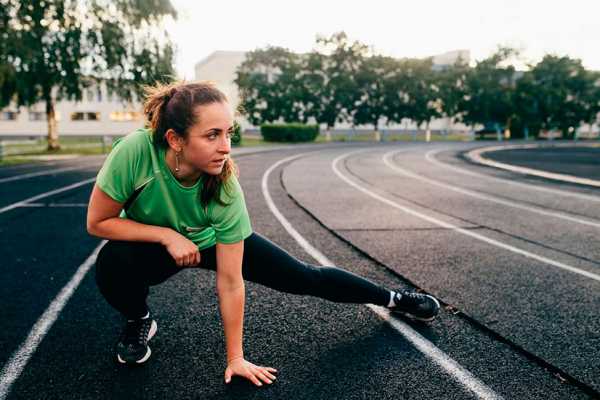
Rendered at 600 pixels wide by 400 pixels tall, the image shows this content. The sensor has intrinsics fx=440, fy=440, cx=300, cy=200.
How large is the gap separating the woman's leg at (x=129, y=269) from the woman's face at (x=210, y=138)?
0.65m

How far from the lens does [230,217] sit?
2.33 m

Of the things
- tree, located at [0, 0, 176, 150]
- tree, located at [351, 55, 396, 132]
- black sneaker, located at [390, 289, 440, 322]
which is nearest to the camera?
black sneaker, located at [390, 289, 440, 322]

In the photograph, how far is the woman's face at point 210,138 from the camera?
215 cm

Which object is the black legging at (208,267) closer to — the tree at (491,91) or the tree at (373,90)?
the tree at (373,90)

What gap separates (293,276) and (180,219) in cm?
77

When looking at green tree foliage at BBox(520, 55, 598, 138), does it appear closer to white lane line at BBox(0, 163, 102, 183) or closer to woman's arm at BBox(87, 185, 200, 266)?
white lane line at BBox(0, 163, 102, 183)

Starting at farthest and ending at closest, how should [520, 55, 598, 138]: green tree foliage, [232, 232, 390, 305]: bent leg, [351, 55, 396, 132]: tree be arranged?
[520, 55, 598, 138]: green tree foliage
[351, 55, 396, 132]: tree
[232, 232, 390, 305]: bent leg

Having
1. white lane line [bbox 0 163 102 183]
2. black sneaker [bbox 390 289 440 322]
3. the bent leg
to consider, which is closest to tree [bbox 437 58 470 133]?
white lane line [bbox 0 163 102 183]

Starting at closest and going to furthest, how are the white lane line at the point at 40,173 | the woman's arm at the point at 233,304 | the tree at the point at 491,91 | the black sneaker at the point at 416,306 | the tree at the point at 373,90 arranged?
the woman's arm at the point at 233,304 < the black sneaker at the point at 416,306 < the white lane line at the point at 40,173 < the tree at the point at 373,90 < the tree at the point at 491,91

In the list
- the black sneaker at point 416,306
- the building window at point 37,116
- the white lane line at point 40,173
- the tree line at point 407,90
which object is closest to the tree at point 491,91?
the tree line at point 407,90

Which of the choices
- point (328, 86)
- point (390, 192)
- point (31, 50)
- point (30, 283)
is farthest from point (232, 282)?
point (328, 86)

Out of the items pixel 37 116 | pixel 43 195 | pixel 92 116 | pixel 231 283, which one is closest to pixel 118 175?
pixel 231 283

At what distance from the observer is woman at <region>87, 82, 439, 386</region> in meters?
2.21

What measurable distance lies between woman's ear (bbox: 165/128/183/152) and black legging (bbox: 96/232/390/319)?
64 cm
